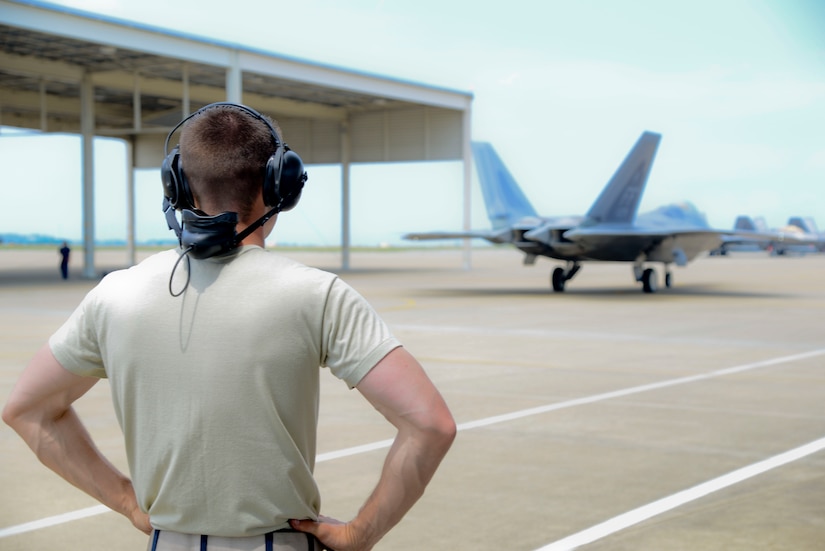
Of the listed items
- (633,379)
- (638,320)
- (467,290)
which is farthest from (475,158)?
(633,379)

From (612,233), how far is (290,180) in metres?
24.4

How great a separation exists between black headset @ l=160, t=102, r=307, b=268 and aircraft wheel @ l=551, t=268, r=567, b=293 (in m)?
25.9

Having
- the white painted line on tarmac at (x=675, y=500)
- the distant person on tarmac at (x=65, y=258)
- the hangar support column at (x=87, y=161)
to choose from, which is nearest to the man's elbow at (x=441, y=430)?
the white painted line on tarmac at (x=675, y=500)

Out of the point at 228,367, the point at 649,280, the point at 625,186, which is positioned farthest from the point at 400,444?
the point at 649,280

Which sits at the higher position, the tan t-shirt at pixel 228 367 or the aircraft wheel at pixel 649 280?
the tan t-shirt at pixel 228 367

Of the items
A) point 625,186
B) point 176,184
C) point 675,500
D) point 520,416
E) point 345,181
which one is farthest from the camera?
point 345,181

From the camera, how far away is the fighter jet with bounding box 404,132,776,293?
26.2 meters

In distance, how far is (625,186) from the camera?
89.1ft

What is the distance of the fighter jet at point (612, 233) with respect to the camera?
2620 centimetres

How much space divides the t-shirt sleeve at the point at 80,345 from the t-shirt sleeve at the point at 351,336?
584 mm

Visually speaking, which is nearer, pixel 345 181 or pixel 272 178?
pixel 272 178

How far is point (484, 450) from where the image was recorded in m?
7.08

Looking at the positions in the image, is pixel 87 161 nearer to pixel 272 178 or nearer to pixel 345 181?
pixel 345 181

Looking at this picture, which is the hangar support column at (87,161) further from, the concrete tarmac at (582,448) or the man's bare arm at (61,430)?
the man's bare arm at (61,430)
